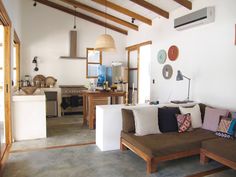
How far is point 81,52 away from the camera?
7.37 metres

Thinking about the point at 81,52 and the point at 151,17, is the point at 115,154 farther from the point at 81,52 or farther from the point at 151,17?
the point at 81,52

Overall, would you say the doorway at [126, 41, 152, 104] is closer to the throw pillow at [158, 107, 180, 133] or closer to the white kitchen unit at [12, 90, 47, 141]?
the throw pillow at [158, 107, 180, 133]

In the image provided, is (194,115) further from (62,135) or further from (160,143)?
(62,135)

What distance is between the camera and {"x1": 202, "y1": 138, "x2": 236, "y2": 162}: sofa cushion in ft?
8.60

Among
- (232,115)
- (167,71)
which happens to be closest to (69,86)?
(167,71)

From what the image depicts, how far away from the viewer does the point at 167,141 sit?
2.96 metres

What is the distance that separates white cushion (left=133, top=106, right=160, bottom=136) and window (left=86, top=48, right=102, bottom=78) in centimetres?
452

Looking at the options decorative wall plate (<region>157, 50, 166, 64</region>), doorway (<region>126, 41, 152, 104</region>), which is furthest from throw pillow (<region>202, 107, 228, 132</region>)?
doorway (<region>126, 41, 152, 104</region>)

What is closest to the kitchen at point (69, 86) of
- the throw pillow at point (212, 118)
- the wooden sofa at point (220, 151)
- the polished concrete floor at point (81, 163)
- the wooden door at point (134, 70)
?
the wooden door at point (134, 70)

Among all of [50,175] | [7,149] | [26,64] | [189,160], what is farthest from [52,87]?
[189,160]

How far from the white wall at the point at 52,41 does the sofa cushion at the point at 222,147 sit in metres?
5.24

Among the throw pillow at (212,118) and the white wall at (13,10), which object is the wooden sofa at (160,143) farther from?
the white wall at (13,10)

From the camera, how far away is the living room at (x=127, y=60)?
9.90ft

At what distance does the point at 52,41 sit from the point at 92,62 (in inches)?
60.5
